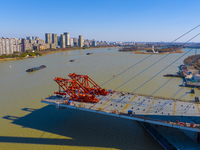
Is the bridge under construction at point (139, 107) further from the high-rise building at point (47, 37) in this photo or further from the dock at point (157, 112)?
the high-rise building at point (47, 37)

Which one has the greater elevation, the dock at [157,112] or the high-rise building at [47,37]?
the high-rise building at [47,37]

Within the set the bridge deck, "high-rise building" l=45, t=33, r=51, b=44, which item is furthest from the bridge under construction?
"high-rise building" l=45, t=33, r=51, b=44

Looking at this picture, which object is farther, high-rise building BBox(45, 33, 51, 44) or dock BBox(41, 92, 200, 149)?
high-rise building BBox(45, 33, 51, 44)

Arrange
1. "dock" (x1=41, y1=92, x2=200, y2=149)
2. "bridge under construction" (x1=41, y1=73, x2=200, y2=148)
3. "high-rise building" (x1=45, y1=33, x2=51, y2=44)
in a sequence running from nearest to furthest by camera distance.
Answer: "dock" (x1=41, y1=92, x2=200, y2=149) → "bridge under construction" (x1=41, y1=73, x2=200, y2=148) → "high-rise building" (x1=45, y1=33, x2=51, y2=44)

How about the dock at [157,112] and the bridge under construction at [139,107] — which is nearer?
the dock at [157,112]

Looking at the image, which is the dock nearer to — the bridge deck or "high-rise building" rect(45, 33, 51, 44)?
the bridge deck

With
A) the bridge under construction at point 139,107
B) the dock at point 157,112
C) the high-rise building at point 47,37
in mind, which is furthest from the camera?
the high-rise building at point 47,37

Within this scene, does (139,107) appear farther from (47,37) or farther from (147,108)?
(47,37)

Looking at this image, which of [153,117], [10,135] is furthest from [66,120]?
[153,117]

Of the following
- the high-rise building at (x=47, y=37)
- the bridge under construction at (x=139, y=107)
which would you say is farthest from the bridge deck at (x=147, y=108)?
the high-rise building at (x=47, y=37)

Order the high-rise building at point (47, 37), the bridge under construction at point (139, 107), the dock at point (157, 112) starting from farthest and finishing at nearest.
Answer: the high-rise building at point (47, 37) → the bridge under construction at point (139, 107) → the dock at point (157, 112)

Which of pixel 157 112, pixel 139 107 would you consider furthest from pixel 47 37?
pixel 157 112

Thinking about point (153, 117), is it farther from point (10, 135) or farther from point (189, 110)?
point (10, 135)
